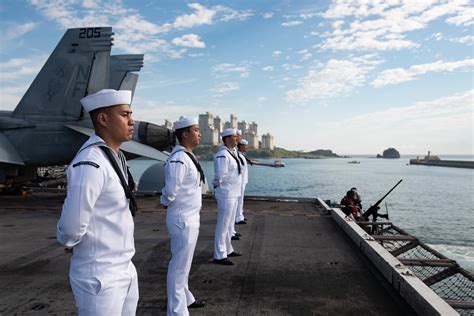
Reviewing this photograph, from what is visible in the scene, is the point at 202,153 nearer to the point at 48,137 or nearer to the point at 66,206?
the point at 48,137

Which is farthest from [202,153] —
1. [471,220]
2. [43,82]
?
[43,82]

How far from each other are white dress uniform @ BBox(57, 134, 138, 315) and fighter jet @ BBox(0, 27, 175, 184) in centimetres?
1061

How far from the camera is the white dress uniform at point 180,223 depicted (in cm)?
382

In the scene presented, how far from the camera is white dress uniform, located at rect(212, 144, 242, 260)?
6.01 metres

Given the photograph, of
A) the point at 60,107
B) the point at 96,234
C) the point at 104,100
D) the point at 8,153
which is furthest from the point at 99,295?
the point at 8,153

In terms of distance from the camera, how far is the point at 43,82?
42.6 feet

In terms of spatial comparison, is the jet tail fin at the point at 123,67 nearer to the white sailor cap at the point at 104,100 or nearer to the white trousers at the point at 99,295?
the white sailor cap at the point at 104,100

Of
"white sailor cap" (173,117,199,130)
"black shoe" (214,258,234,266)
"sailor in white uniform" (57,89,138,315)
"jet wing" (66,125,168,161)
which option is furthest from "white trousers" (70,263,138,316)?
"jet wing" (66,125,168,161)

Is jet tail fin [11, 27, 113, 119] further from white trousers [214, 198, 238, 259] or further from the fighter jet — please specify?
white trousers [214, 198, 238, 259]

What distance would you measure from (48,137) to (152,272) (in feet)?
31.2

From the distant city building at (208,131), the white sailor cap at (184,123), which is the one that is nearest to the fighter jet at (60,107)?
the white sailor cap at (184,123)

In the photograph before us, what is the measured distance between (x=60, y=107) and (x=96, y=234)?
40.3 feet

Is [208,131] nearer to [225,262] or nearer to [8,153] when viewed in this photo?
[8,153]

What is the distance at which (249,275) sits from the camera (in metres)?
5.31
